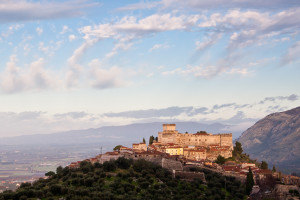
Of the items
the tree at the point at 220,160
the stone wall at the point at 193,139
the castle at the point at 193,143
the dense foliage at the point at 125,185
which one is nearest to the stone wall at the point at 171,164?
the dense foliage at the point at 125,185

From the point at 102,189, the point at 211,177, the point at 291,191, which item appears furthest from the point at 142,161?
the point at 291,191

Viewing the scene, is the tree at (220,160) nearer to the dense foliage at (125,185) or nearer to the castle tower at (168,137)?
the castle tower at (168,137)

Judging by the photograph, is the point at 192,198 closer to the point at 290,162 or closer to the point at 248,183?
the point at 248,183

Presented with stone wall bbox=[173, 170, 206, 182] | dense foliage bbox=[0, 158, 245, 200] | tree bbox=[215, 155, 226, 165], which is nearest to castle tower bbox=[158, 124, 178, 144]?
tree bbox=[215, 155, 226, 165]

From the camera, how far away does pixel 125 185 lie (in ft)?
134

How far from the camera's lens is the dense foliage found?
36.8m

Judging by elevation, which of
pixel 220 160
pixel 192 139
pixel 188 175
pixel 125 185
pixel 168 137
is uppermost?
pixel 168 137

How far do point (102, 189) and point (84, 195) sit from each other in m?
2.83

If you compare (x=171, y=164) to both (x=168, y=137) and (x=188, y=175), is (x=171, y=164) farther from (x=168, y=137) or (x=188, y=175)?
(x=168, y=137)

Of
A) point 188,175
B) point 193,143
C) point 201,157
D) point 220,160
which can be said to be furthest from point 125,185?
point 193,143

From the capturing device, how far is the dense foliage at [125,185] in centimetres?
3678

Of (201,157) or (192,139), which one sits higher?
(192,139)

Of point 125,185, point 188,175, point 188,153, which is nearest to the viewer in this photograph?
point 125,185

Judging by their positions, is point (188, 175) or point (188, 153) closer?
point (188, 175)
